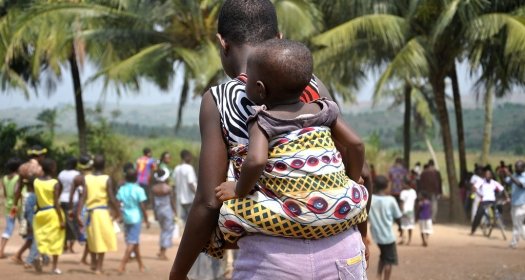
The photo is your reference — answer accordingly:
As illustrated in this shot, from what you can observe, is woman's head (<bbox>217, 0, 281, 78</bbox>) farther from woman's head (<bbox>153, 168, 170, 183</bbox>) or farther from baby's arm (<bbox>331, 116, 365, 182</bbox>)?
woman's head (<bbox>153, 168, 170, 183</bbox>)

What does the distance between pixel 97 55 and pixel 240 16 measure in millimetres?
19218

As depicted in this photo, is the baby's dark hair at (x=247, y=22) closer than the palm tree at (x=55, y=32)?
Yes

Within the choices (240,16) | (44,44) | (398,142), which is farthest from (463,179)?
(398,142)

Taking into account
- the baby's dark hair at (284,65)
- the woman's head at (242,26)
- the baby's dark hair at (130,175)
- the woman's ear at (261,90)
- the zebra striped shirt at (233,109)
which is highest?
the woman's head at (242,26)

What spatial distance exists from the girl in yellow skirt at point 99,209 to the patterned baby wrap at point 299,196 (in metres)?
8.79

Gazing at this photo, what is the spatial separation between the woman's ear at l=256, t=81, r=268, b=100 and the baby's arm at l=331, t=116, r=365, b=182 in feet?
0.78

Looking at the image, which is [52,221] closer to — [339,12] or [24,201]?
[24,201]

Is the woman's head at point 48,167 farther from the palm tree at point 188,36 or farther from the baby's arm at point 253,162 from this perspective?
the baby's arm at point 253,162

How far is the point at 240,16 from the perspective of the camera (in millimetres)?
2895

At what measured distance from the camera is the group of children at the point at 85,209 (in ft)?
36.6

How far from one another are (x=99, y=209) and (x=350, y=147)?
8.93 m

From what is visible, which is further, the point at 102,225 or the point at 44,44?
the point at 44,44

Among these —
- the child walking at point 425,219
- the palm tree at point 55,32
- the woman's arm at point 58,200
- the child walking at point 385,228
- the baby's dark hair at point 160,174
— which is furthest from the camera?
the palm tree at point 55,32

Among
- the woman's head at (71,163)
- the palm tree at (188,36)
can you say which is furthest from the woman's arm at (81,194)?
the palm tree at (188,36)
